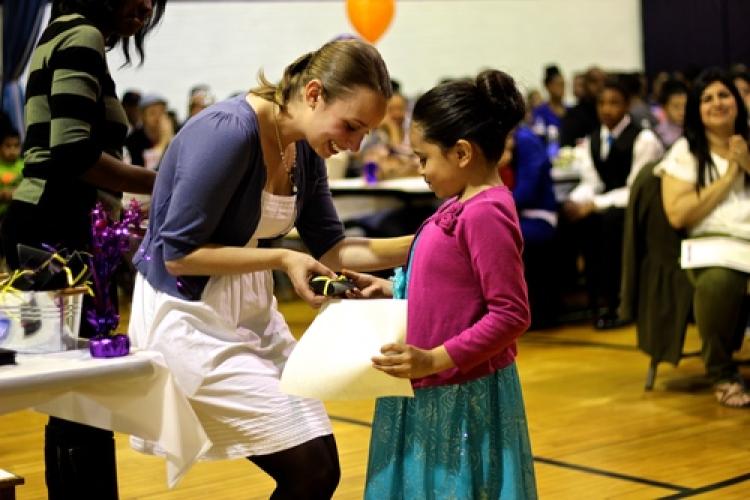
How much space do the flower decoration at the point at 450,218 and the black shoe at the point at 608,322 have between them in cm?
481

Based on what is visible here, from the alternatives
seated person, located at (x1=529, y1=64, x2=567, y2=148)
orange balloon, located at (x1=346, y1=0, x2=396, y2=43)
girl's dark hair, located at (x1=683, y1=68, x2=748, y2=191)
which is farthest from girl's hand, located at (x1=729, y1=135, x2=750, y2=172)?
seated person, located at (x1=529, y1=64, x2=567, y2=148)

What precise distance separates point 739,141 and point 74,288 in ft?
10.5

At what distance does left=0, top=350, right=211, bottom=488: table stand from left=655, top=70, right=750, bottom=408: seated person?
3069mm

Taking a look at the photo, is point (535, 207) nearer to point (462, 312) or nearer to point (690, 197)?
point (690, 197)

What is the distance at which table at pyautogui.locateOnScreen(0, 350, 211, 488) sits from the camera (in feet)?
7.60

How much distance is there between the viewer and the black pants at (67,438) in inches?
111

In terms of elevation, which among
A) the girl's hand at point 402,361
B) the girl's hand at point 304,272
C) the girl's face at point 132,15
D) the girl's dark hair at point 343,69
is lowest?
the girl's hand at point 402,361

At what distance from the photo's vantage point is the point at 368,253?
2756 mm

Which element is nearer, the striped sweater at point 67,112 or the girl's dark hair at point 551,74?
the striped sweater at point 67,112

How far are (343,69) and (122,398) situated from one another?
30.8 inches

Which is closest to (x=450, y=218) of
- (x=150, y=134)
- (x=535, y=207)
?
(x=535, y=207)

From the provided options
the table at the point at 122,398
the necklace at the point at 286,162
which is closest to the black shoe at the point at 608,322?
the necklace at the point at 286,162

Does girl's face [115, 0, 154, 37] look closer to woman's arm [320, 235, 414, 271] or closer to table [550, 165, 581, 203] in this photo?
woman's arm [320, 235, 414, 271]

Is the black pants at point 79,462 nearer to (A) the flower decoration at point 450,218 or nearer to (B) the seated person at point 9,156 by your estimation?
(A) the flower decoration at point 450,218
